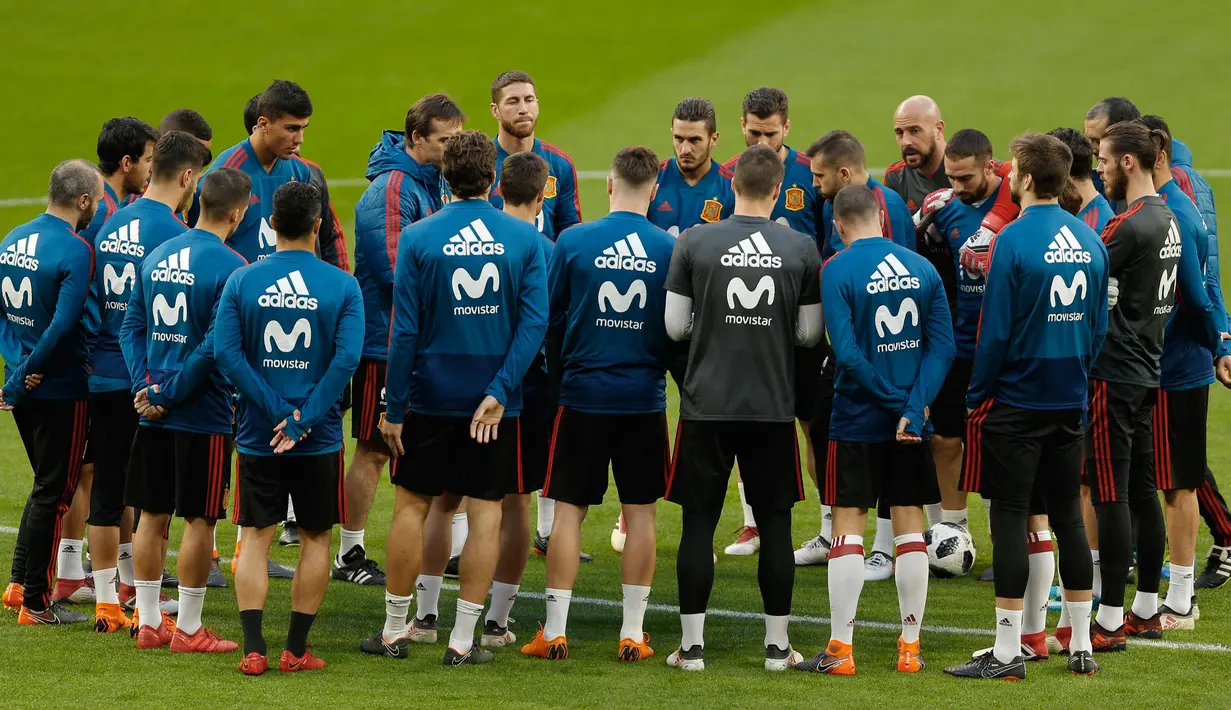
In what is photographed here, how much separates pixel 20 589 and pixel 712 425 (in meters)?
3.57

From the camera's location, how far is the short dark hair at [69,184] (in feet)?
23.5

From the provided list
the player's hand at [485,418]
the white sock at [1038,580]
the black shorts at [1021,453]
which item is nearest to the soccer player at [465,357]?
the player's hand at [485,418]

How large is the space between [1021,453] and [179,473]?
3672mm

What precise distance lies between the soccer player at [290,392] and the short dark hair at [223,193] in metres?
→ 0.38

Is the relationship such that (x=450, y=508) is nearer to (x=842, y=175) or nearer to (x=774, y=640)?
(x=774, y=640)

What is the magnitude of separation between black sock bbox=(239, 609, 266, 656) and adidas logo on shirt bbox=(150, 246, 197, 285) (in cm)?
145

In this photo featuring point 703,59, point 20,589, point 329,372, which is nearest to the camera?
point 329,372

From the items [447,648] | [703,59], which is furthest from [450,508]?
[703,59]

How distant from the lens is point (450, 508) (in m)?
6.87

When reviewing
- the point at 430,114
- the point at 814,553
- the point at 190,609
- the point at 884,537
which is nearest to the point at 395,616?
the point at 190,609

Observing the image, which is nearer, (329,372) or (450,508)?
(329,372)

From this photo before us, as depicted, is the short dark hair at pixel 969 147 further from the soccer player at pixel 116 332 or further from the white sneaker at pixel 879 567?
the soccer player at pixel 116 332

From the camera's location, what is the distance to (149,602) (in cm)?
673

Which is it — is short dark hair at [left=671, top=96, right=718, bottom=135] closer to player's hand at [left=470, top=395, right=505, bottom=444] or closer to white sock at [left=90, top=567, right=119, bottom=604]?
player's hand at [left=470, top=395, right=505, bottom=444]
